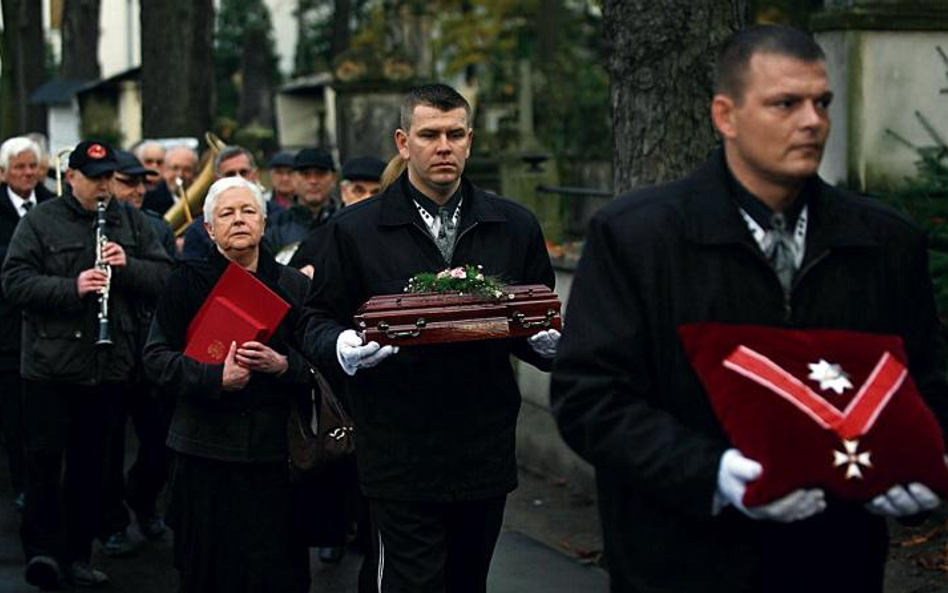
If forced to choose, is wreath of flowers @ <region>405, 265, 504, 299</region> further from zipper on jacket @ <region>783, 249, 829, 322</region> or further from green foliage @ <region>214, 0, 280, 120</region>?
green foliage @ <region>214, 0, 280, 120</region>

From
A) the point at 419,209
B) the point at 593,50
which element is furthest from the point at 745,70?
the point at 593,50

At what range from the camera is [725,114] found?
14.8ft

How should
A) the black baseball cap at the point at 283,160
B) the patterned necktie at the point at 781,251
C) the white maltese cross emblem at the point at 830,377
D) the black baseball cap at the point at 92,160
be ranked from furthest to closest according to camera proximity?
the black baseball cap at the point at 283,160
the black baseball cap at the point at 92,160
the patterned necktie at the point at 781,251
the white maltese cross emblem at the point at 830,377

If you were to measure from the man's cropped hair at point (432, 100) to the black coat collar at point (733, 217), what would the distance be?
8.17ft

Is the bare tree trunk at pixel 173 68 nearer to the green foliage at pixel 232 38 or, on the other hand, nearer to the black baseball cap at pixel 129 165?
the black baseball cap at pixel 129 165

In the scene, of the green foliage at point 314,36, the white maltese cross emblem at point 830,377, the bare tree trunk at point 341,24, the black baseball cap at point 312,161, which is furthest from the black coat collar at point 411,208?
the green foliage at point 314,36

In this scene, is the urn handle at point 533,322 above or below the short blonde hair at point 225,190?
below

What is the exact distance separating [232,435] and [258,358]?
326mm

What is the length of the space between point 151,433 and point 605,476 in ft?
22.2

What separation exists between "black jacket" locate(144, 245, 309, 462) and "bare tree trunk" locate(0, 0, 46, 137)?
21911 millimetres

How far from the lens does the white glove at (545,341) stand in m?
6.71

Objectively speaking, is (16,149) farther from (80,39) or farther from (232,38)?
(232,38)

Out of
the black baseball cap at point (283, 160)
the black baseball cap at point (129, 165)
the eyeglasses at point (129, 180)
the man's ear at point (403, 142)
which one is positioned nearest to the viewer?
the man's ear at point (403, 142)

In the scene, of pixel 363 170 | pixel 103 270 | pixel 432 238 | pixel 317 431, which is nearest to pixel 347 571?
pixel 103 270
